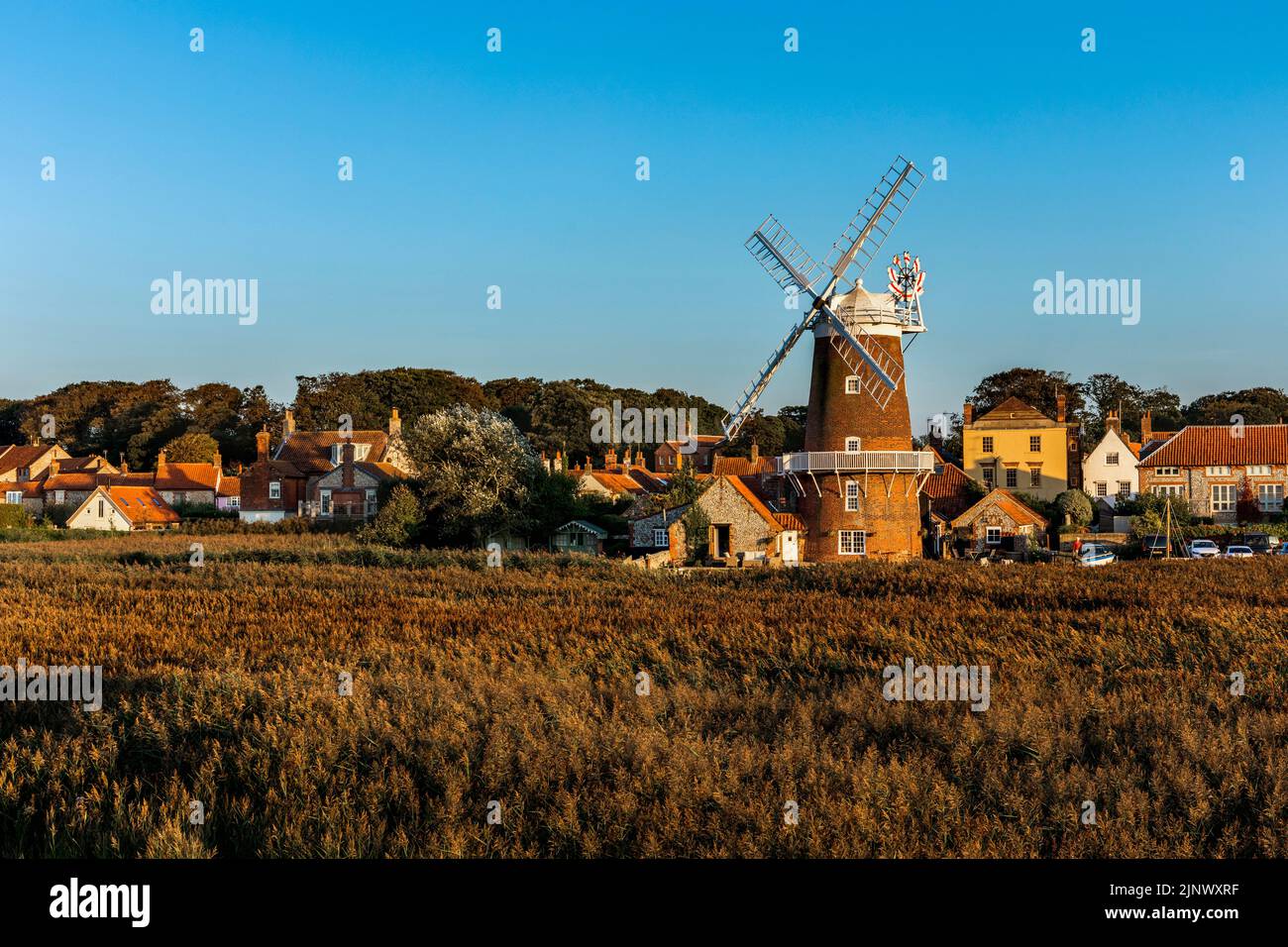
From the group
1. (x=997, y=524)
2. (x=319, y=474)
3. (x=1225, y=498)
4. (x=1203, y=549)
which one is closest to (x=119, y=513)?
(x=319, y=474)

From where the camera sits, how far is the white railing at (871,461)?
4334 centimetres

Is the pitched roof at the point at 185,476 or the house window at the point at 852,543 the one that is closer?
the house window at the point at 852,543

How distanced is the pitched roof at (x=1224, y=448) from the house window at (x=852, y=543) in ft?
94.1

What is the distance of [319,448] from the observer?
266ft

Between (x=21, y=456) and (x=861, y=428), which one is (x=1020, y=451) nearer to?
(x=861, y=428)

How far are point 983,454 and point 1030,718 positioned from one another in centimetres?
6160

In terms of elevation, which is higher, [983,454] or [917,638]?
[983,454]

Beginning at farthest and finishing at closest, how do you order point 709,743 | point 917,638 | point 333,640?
point 333,640
point 917,638
point 709,743

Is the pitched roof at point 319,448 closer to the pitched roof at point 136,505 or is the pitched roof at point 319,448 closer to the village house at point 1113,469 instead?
the pitched roof at point 136,505

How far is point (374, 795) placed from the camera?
9.77 m

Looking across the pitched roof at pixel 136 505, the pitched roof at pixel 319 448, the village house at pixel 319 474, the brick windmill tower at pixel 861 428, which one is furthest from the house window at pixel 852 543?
the pitched roof at pixel 136 505

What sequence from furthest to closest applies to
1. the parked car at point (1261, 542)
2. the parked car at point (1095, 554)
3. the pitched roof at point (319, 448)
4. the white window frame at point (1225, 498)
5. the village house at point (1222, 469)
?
the pitched roof at point (319, 448), the white window frame at point (1225, 498), the village house at point (1222, 469), the parked car at point (1261, 542), the parked car at point (1095, 554)
